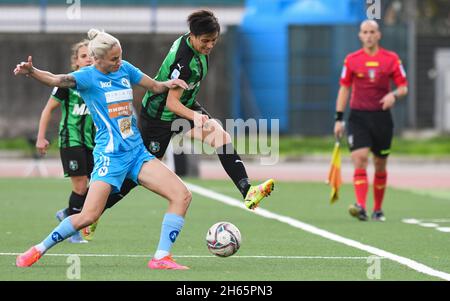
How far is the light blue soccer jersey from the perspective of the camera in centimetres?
985

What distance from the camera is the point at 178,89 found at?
10.7 meters

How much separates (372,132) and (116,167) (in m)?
6.09

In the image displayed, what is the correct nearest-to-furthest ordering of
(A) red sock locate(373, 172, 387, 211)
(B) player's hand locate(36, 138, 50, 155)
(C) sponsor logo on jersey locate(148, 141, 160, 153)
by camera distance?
(C) sponsor logo on jersey locate(148, 141, 160, 153) → (B) player's hand locate(36, 138, 50, 155) → (A) red sock locate(373, 172, 387, 211)

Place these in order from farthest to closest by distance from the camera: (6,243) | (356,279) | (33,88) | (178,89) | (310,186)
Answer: (33,88)
(310,186)
(6,243)
(178,89)
(356,279)

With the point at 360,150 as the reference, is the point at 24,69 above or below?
above

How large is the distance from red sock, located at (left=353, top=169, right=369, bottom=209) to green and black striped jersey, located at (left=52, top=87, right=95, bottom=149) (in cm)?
403

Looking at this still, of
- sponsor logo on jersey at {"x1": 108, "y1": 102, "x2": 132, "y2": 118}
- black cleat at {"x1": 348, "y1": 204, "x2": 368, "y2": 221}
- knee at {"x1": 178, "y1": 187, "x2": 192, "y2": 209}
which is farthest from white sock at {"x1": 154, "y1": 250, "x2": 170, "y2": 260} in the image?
black cleat at {"x1": 348, "y1": 204, "x2": 368, "y2": 221}

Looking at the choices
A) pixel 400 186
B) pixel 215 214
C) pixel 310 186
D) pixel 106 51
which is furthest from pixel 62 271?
pixel 400 186

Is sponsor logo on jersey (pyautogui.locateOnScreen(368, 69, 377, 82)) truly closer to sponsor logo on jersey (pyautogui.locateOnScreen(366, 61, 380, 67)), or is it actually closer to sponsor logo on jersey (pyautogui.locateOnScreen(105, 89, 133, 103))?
sponsor logo on jersey (pyautogui.locateOnScreen(366, 61, 380, 67))

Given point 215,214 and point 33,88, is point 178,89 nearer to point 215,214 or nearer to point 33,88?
point 215,214

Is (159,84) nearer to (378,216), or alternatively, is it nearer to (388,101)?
(388,101)

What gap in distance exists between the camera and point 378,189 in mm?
15523

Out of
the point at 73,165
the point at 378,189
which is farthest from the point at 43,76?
the point at 378,189

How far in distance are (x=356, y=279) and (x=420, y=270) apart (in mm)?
836
